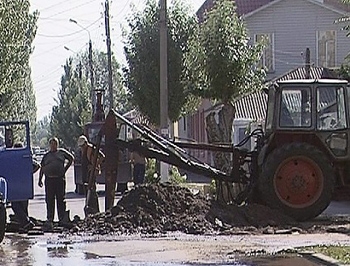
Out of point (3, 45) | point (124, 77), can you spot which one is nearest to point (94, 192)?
point (3, 45)

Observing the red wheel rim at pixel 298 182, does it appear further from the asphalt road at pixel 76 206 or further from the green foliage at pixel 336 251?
the green foliage at pixel 336 251

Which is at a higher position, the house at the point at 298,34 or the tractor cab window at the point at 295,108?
the house at the point at 298,34

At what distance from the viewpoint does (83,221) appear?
1912cm

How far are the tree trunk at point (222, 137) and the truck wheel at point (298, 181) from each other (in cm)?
135

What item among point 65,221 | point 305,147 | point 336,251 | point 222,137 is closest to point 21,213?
point 65,221

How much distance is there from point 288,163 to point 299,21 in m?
31.5

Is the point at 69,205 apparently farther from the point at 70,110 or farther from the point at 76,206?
the point at 70,110

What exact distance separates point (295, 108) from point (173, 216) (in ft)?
12.3

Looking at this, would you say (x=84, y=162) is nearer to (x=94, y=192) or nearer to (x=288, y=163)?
(x=94, y=192)

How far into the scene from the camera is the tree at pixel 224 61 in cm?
3136

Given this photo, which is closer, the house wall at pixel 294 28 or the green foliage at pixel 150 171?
the green foliage at pixel 150 171

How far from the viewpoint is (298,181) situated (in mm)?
19875

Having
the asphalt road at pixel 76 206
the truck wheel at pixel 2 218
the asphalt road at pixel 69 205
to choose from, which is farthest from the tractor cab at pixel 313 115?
the truck wheel at pixel 2 218

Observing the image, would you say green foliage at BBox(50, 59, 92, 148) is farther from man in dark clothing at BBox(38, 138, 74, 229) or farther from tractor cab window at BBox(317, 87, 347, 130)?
tractor cab window at BBox(317, 87, 347, 130)
